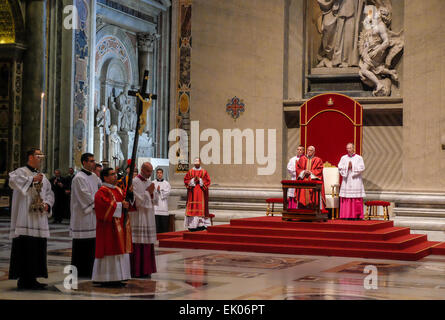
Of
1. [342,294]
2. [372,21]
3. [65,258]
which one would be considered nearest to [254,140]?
[372,21]

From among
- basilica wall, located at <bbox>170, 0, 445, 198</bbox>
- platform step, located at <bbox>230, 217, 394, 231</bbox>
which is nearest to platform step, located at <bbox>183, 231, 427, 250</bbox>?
platform step, located at <bbox>230, 217, 394, 231</bbox>

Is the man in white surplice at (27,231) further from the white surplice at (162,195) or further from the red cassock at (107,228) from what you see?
the white surplice at (162,195)

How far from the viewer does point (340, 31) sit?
15.3 meters

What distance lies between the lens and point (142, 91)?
7691 mm

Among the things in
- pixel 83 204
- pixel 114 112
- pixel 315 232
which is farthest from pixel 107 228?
pixel 114 112

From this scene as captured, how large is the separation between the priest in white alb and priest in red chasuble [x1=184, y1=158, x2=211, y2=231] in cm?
268

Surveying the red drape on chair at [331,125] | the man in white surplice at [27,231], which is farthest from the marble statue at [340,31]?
the man in white surplice at [27,231]

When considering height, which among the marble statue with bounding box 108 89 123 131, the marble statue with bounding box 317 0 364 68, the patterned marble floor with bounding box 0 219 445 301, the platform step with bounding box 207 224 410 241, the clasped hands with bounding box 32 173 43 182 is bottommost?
the patterned marble floor with bounding box 0 219 445 301

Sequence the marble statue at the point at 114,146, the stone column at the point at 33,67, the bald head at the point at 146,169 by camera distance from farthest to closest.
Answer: the marble statue at the point at 114,146 < the stone column at the point at 33,67 < the bald head at the point at 146,169

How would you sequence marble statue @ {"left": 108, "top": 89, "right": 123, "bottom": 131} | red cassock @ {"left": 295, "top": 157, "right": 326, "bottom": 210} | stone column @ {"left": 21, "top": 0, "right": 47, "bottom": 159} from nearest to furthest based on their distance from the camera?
red cassock @ {"left": 295, "top": 157, "right": 326, "bottom": 210} < stone column @ {"left": 21, "top": 0, "right": 47, "bottom": 159} < marble statue @ {"left": 108, "top": 89, "right": 123, "bottom": 131}

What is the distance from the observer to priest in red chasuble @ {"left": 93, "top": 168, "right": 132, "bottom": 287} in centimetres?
761

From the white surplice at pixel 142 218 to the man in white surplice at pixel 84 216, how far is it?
461 millimetres

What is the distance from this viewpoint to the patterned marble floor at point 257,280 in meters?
7.27

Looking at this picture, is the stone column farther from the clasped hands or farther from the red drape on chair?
the clasped hands
